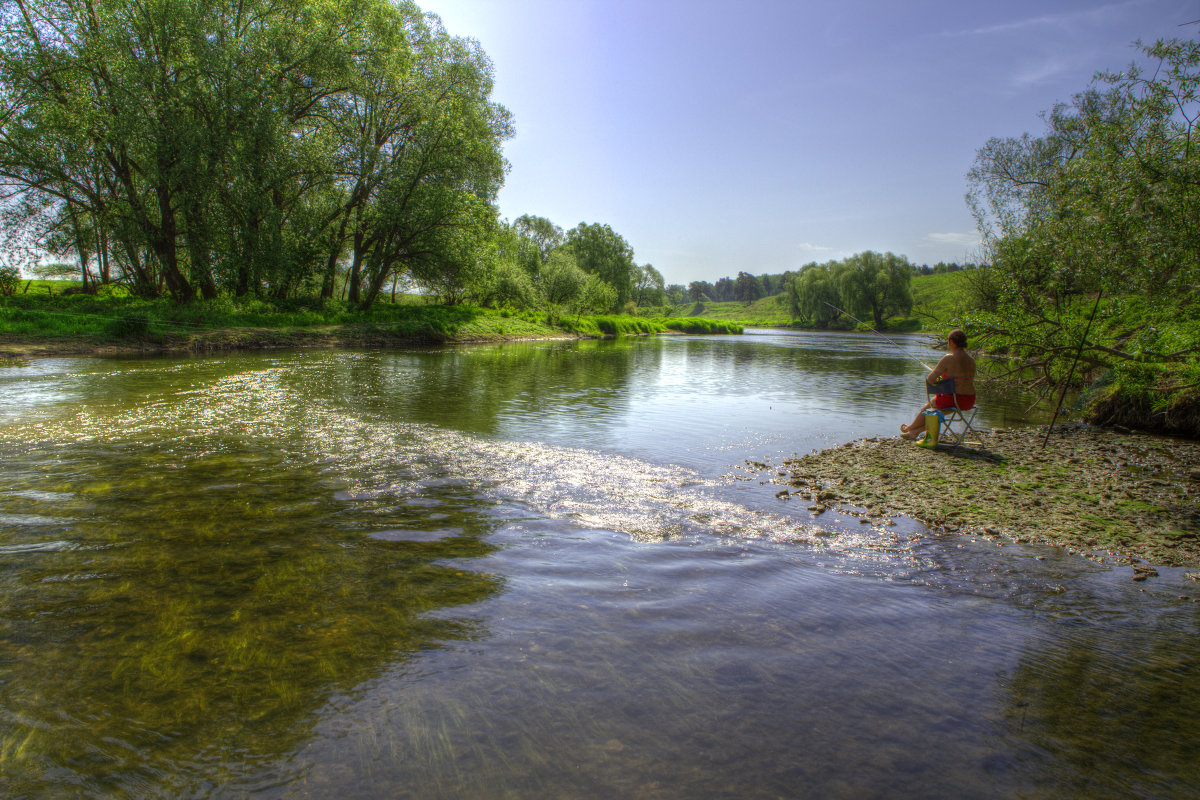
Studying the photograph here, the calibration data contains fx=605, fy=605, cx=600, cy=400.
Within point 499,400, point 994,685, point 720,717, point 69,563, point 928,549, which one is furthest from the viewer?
point 499,400

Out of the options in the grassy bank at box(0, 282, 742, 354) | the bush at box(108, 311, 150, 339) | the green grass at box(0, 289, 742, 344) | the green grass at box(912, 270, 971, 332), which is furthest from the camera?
the bush at box(108, 311, 150, 339)

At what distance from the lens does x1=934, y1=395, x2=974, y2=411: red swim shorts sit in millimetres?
12109

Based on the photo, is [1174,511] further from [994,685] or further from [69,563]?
[69,563]

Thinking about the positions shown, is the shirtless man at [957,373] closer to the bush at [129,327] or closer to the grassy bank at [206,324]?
the grassy bank at [206,324]

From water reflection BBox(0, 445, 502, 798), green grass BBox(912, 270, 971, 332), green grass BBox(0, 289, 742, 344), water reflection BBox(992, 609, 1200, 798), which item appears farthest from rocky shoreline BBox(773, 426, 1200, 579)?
green grass BBox(0, 289, 742, 344)

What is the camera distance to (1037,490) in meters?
8.87

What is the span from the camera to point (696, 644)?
4.59 metres

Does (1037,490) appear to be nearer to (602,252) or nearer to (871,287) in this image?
(602,252)

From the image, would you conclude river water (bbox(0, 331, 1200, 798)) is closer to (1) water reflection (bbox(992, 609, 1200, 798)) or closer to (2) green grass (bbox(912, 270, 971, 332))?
(1) water reflection (bbox(992, 609, 1200, 798))

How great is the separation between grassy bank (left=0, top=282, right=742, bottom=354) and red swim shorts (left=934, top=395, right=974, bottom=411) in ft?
95.4

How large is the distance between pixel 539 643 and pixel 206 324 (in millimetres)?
31485

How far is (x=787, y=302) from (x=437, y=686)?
145m

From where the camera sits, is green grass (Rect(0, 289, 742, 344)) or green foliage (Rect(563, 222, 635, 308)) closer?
green grass (Rect(0, 289, 742, 344))

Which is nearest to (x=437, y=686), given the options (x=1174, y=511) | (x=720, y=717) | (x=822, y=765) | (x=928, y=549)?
(x=720, y=717)
